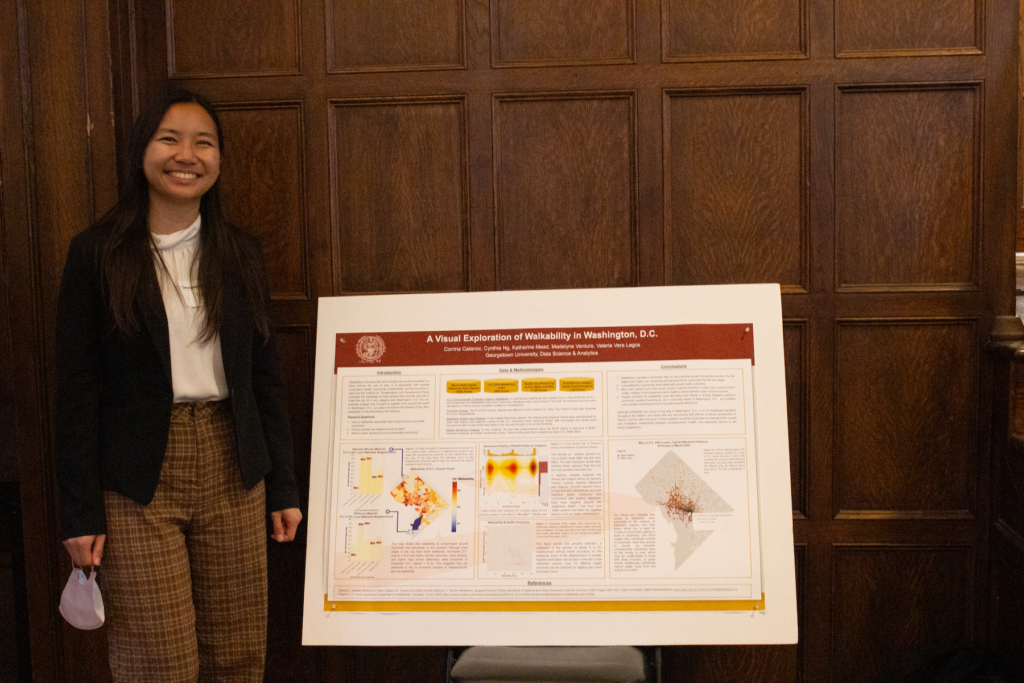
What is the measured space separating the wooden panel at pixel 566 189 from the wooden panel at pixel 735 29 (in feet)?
0.76

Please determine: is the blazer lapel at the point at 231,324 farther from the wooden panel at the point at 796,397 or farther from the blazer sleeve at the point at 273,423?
the wooden panel at the point at 796,397

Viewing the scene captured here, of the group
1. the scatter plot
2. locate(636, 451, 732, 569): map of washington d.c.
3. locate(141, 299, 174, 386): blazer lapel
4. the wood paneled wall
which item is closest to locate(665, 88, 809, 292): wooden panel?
the wood paneled wall

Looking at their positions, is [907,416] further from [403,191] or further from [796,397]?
[403,191]

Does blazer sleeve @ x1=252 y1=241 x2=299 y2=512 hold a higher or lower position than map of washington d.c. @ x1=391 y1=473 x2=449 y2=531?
higher

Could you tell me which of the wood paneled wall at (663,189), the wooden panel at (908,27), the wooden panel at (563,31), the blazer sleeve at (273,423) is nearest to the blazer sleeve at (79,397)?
the blazer sleeve at (273,423)

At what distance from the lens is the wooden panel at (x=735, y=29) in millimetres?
2139

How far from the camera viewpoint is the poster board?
1.88 m

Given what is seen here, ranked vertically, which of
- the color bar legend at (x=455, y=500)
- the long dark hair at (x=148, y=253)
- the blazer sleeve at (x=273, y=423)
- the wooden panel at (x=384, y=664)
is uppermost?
the long dark hair at (x=148, y=253)

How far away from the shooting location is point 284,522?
6.42 ft

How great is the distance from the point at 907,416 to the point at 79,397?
218 cm

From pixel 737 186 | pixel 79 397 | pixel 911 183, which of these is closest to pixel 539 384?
pixel 737 186

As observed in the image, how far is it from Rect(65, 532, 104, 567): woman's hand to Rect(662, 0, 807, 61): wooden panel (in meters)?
1.92

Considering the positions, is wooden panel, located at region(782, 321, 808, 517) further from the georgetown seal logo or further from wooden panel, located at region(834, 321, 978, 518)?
the georgetown seal logo

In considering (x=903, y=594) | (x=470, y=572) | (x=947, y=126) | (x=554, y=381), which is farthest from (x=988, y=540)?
(x=470, y=572)
